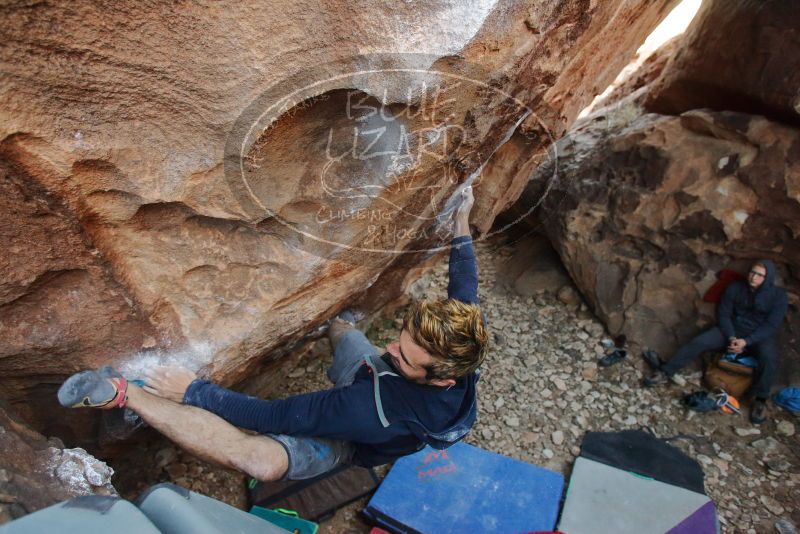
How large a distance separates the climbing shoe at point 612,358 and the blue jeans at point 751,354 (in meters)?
0.29

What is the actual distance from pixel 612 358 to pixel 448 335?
281 centimetres

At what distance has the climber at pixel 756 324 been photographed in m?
3.52

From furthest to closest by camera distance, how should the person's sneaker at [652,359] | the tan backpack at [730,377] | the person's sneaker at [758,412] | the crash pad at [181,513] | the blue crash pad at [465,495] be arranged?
the person's sneaker at [652,359]
the tan backpack at [730,377]
the person's sneaker at [758,412]
the blue crash pad at [465,495]
the crash pad at [181,513]

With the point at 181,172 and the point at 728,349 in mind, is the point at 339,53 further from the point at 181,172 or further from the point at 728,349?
the point at 728,349

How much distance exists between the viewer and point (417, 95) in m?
1.79

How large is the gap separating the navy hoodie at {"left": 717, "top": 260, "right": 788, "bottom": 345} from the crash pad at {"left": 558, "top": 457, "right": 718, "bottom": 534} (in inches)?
53.2

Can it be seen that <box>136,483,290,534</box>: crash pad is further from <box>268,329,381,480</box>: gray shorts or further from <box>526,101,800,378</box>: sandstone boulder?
<box>526,101,800,378</box>: sandstone boulder

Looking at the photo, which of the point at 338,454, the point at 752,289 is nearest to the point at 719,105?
the point at 752,289

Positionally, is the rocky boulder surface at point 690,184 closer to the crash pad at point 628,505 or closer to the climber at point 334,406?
the crash pad at point 628,505

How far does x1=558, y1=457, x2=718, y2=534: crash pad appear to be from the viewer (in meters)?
2.71

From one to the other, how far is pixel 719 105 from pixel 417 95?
338 centimetres

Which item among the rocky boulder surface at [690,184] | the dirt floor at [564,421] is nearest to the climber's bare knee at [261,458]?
the dirt floor at [564,421]

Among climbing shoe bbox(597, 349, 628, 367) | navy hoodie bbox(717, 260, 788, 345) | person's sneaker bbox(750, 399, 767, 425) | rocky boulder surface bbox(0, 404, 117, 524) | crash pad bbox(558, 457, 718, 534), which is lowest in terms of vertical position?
person's sneaker bbox(750, 399, 767, 425)

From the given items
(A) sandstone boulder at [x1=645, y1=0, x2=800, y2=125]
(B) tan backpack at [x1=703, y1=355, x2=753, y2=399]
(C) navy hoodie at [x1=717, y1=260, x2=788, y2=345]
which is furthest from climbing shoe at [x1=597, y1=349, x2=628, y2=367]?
(A) sandstone boulder at [x1=645, y1=0, x2=800, y2=125]
